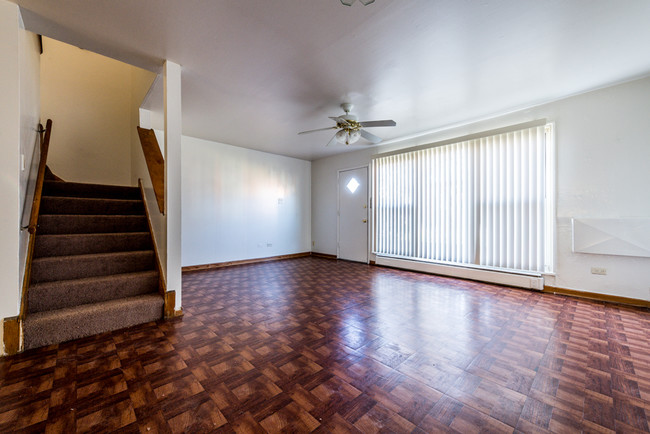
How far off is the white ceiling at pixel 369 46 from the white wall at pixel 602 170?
0.25 meters

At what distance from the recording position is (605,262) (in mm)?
3162

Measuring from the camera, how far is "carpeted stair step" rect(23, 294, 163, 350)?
2.01 m

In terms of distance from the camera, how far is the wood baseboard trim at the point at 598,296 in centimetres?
298

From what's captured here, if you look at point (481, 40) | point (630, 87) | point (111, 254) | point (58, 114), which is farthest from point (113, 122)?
point (630, 87)

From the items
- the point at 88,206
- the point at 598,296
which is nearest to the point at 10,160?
the point at 88,206

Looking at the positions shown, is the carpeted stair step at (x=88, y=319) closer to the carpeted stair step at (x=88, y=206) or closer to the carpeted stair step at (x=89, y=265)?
the carpeted stair step at (x=89, y=265)

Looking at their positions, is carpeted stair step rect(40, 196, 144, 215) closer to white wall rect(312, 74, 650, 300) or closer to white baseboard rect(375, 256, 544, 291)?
white baseboard rect(375, 256, 544, 291)

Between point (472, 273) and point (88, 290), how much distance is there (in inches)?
198

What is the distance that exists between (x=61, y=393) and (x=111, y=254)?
5.36ft

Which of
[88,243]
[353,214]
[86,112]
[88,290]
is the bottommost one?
[88,290]

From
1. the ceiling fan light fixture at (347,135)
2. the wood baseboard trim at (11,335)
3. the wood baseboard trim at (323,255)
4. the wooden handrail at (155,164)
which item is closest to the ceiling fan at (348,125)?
the ceiling fan light fixture at (347,135)

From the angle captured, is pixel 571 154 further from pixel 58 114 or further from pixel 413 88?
pixel 58 114

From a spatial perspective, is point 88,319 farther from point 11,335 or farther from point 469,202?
point 469,202

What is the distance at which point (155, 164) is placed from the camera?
3.24 m
